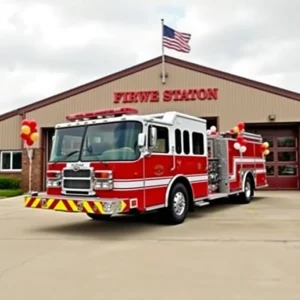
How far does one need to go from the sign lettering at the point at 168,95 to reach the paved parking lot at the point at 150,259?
10.9 m

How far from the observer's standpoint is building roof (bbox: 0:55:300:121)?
65.4 feet

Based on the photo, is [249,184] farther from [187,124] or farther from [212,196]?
[187,124]

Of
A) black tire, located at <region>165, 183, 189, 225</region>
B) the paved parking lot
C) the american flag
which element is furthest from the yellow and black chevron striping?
the american flag

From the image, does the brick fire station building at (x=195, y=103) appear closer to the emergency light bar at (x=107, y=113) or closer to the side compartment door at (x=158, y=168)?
the side compartment door at (x=158, y=168)

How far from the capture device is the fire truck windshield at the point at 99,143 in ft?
Result: 26.9

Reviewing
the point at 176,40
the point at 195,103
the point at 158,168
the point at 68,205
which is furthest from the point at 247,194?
the point at 176,40

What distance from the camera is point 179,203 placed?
962cm

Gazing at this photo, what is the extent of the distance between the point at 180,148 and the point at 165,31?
12873mm

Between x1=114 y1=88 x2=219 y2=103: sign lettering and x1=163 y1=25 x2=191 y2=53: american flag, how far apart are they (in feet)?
7.25

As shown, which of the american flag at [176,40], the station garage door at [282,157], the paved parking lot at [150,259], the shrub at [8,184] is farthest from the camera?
the shrub at [8,184]

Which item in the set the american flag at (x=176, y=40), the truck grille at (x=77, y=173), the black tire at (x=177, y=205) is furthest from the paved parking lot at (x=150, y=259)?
the american flag at (x=176, y=40)

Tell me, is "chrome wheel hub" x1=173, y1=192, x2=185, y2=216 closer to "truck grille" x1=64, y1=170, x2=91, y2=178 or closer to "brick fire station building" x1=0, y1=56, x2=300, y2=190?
"truck grille" x1=64, y1=170, x2=91, y2=178

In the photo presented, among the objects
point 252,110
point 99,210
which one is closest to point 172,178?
point 99,210

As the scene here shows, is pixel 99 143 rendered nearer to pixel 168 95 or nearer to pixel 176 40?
pixel 168 95
